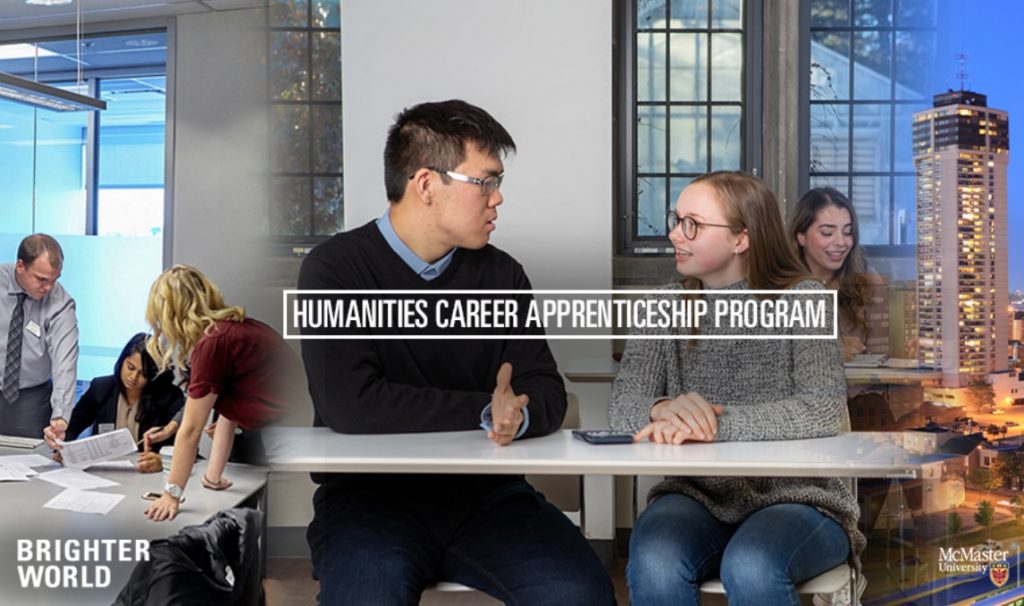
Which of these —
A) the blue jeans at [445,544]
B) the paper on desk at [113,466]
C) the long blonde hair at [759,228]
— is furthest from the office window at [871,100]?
the paper on desk at [113,466]

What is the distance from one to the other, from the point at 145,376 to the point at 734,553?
106cm

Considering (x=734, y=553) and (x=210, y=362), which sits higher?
(x=210, y=362)

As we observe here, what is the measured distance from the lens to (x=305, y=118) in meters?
2.18

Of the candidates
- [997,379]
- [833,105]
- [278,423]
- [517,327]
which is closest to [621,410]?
[517,327]

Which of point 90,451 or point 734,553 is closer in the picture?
point 734,553

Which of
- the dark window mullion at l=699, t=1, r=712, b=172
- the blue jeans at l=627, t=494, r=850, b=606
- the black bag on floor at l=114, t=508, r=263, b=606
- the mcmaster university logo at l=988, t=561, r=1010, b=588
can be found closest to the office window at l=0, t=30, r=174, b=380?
the black bag on floor at l=114, t=508, r=263, b=606

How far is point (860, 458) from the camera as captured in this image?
1.50 meters

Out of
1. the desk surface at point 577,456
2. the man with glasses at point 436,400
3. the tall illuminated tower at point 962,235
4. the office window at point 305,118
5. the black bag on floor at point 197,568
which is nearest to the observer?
the desk surface at point 577,456

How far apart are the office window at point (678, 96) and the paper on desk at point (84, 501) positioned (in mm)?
1844

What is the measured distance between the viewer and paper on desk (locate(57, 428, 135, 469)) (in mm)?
1781

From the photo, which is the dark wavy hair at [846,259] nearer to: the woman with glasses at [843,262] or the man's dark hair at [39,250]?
the woman with glasses at [843,262]

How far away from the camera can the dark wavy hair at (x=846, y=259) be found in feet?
7.84

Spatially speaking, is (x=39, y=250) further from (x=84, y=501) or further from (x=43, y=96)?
(x=84, y=501)

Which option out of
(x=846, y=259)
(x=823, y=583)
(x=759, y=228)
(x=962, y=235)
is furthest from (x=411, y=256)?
(x=962, y=235)
